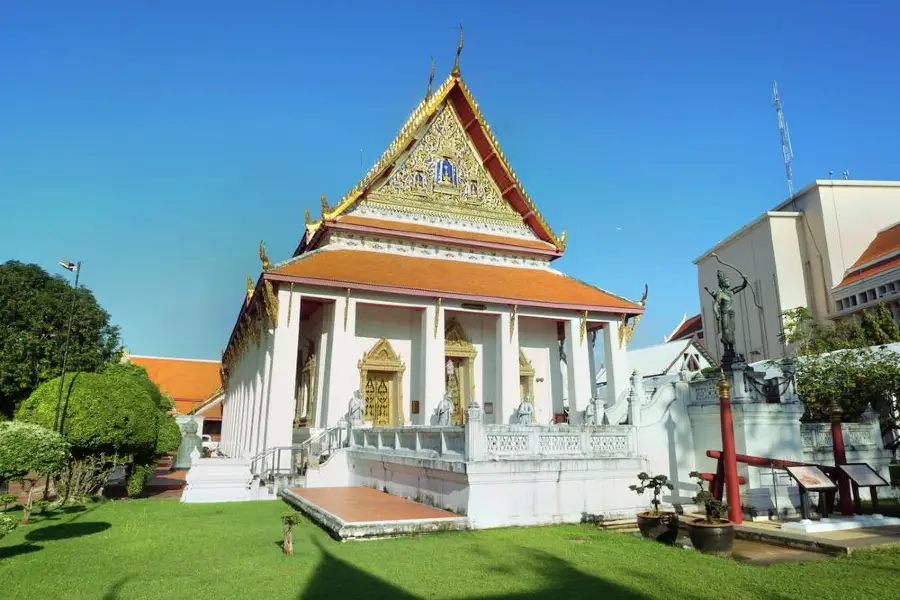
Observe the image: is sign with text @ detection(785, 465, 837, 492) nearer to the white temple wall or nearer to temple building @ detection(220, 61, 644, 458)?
temple building @ detection(220, 61, 644, 458)

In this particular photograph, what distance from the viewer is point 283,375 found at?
14180 millimetres

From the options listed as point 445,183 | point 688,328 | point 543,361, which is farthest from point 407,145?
point 688,328

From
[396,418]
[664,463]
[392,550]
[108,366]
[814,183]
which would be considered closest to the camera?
[392,550]

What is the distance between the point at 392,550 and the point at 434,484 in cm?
264

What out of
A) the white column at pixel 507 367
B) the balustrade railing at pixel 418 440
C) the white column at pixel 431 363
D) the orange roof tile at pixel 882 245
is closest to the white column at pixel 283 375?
the balustrade railing at pixel 418 440

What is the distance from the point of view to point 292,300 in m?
14.7

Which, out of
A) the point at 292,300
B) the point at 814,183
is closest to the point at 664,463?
the point at 292,300

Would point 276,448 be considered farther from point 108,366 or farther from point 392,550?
point 108,366

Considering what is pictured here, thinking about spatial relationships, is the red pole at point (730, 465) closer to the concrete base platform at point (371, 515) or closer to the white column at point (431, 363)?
the concrete base platform at point (371, 515)

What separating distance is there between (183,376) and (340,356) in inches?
1346

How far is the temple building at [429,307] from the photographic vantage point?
15047 millimetres

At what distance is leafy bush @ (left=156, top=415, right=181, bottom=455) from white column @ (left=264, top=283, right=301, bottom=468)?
2.57 meters

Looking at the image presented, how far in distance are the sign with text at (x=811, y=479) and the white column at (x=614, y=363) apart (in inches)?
362

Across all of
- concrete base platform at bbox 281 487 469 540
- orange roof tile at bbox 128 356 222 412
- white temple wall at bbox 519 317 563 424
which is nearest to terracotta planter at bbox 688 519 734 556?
concrete base platform at bbox 281 487 469 540
